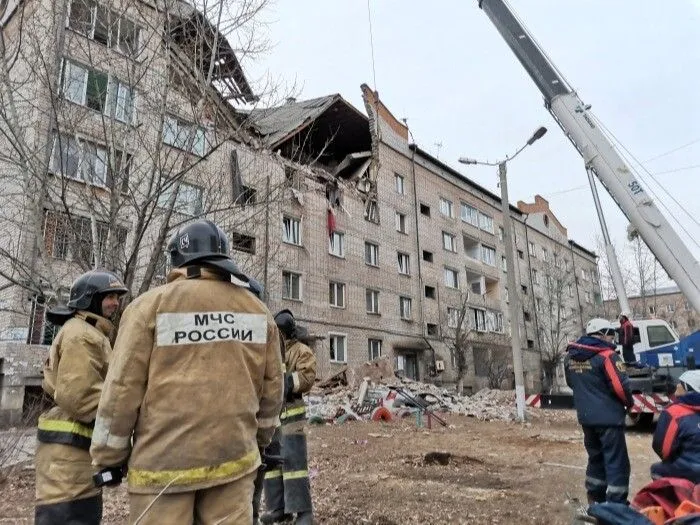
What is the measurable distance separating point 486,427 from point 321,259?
1225 cm

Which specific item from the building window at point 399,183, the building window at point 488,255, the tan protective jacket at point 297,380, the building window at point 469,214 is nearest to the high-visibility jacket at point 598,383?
the tan protective jacket at point 297,380

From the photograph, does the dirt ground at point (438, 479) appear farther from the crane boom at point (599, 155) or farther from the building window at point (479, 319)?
the building window at point (479, 319)

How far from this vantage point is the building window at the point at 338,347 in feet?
75.0

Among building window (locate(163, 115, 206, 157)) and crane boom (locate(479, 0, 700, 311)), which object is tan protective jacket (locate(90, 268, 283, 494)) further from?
A: crane boom (locate(479, 0, 700, 311))

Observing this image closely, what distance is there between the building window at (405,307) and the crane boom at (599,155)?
57.2ft

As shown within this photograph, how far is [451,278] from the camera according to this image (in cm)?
3194

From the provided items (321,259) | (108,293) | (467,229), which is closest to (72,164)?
(108,293)

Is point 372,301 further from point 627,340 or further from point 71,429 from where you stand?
point 71,429

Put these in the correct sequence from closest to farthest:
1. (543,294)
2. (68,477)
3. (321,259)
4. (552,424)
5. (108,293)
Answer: (68,477) < (108,293) < (552,424) < (321,259) < (543,294)

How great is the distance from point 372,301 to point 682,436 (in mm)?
22749

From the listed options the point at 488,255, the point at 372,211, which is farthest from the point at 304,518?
the point at 488,255

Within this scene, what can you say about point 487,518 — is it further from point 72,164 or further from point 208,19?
point 72,164

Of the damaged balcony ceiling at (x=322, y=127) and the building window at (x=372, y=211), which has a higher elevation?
the damaged balcony ceiling at (x=322, y=127)

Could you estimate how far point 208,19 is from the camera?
25.1 feet
